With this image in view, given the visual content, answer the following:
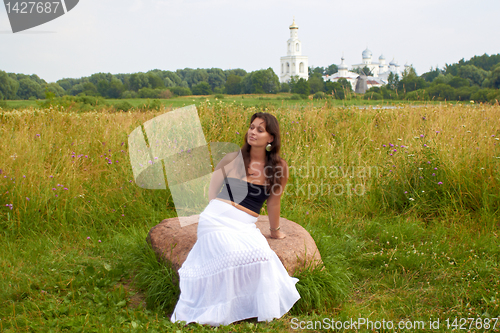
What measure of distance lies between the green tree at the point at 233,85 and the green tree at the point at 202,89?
751cm

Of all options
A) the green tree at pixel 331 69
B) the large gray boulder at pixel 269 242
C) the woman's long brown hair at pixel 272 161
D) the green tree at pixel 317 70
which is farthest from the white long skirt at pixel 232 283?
the green tree at pixel 331 69

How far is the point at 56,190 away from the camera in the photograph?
438cm

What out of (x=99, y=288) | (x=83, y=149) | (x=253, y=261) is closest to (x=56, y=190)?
(x=83, y=149)

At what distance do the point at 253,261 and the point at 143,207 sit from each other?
7.91ft

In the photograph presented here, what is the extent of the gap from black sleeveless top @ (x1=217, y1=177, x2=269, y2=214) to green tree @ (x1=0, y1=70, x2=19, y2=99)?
21972 mm

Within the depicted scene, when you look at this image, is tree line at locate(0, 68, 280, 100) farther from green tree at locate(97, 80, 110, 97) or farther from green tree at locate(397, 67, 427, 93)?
green tree at locate(397, 67, 427, 93)

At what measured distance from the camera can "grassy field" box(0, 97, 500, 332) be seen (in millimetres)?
2709

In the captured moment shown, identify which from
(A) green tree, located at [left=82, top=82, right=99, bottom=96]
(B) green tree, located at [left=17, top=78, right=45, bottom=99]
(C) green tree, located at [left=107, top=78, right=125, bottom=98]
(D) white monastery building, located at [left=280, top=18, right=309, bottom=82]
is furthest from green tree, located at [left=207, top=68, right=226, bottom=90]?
(D) white monastery building, located at [left=280, top=18, right=309, bottom=82]

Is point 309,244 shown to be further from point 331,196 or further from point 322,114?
point 322,114

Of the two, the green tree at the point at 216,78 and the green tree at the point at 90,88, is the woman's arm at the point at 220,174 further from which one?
the green tree at the point at 216,78

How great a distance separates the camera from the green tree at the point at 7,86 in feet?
65.4

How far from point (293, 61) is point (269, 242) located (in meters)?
115

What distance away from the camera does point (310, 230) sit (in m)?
3.81

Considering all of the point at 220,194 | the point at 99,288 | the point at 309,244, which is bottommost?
the point at 99,288
